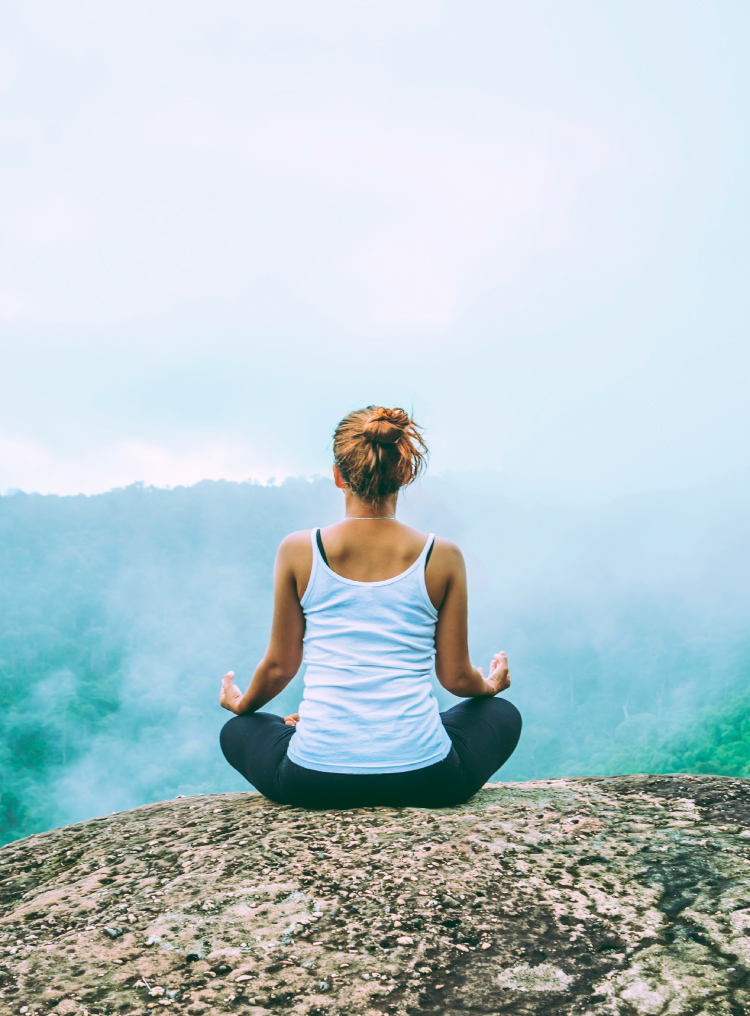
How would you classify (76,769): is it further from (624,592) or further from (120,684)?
(624,592)

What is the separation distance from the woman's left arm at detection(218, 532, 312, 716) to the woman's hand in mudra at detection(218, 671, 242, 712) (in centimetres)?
7

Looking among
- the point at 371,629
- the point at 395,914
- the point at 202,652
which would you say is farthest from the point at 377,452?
the point at 202,652

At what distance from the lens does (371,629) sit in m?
2.79

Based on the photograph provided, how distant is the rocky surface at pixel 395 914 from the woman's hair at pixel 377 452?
56.3 inches

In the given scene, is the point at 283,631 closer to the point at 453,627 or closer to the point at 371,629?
the point at 371,629

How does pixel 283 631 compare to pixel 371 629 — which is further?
pixel 283 631

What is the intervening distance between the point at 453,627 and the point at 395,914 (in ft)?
3.69

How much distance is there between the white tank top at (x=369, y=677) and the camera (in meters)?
2.74

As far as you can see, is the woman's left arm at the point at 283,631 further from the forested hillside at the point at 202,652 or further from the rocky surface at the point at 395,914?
the forested hillside at the point at 202,652

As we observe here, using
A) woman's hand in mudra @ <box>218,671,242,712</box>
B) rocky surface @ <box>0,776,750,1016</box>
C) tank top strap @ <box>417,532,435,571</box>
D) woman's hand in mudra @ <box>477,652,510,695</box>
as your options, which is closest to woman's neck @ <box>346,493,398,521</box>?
tank top strap @ <box>417,532,435,571</box>

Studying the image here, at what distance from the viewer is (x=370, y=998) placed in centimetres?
178

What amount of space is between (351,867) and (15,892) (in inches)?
55.3

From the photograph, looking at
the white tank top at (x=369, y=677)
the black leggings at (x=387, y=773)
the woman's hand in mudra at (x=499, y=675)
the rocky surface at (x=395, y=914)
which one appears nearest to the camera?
the rocky surface at (x=395, y=914)

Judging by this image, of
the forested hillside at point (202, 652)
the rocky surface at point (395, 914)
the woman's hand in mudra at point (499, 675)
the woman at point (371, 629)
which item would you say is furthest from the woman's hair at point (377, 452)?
the forested hillside at point (202, 652)
